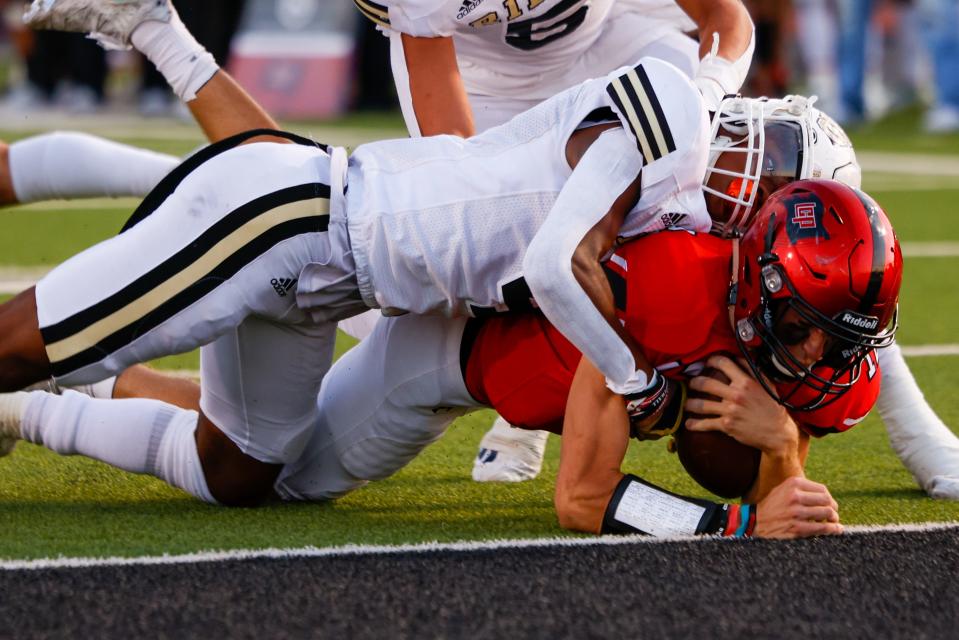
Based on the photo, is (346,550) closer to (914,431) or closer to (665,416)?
(665,416)

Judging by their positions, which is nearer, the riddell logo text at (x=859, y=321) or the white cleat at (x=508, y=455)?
the riddell logo text at (x=859, y=321)

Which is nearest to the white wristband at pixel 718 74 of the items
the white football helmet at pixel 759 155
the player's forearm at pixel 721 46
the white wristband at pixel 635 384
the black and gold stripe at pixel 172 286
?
the player's forearm at pixel 721 46

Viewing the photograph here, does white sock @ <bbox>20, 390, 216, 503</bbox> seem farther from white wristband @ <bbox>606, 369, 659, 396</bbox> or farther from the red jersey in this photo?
white wristband @ <bbox>606, 369, 659, 396</bbox>

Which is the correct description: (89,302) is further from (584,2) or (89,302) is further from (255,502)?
(584,2)

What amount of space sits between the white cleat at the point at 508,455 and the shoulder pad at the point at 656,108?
3.12ft

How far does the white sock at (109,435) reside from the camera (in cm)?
349

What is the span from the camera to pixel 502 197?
10.3ft

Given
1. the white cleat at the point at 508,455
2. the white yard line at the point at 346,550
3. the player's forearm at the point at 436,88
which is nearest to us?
the white yard line at the point at 346,550

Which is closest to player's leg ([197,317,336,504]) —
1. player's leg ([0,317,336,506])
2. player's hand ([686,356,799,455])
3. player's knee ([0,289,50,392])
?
player's leg ([0,317,336,506])

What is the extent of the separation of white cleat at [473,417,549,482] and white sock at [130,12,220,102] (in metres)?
1.16

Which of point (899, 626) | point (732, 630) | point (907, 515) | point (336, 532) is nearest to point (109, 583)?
point (336, 532)

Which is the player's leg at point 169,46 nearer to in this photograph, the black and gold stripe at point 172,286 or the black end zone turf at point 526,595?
the black and gold stripe at point 172,286

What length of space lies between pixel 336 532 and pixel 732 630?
37.4 inches

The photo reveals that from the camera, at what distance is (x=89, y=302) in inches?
119
